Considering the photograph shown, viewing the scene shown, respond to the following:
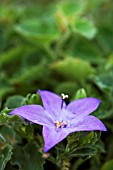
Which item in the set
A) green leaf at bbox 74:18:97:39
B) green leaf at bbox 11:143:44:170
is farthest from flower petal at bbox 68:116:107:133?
green leaf at bbox 74:18:97:39

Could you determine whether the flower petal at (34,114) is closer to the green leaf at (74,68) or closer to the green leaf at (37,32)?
the green leaf at (74,68)

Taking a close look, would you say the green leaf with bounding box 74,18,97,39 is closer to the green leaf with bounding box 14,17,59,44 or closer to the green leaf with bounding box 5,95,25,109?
the green leaf with bounding box 14,17,59,44

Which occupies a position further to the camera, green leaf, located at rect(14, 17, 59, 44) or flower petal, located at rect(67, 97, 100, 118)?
green leaf, located at rect(14, 17, 59, 44)

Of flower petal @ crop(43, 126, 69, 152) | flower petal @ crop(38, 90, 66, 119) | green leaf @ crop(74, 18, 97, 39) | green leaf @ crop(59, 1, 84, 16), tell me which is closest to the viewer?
flower petal @ crop(43, 126, 69, 152)

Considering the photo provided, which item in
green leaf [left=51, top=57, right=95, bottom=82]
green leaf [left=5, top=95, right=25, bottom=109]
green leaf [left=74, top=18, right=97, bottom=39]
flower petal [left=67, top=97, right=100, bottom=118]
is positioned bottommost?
flower petal [left=67, top=97, right=100, bottom=118]

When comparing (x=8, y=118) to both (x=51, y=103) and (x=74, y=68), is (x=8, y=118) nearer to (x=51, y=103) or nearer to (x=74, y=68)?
(x=51, y=103)

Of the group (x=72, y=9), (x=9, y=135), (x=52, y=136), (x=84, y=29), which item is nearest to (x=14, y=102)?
(x=9, y=135)
